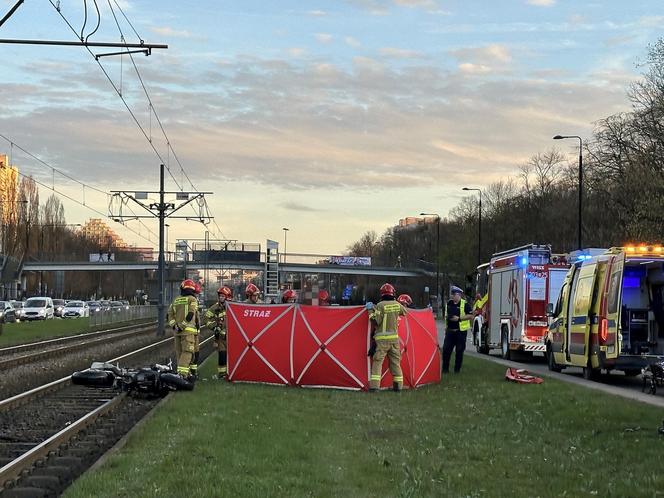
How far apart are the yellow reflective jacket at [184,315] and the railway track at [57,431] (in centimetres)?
139

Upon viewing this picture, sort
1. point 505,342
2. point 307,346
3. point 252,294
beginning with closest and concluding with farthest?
point 307,346, point 252,294, point 505,342

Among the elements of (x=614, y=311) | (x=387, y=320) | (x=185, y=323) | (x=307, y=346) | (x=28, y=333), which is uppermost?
(x=614, y=311)

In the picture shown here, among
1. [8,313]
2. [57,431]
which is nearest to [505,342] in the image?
[57,431]

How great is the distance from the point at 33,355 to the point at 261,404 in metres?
15.3

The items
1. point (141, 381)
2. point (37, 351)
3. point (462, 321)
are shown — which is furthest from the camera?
point (37, 351)

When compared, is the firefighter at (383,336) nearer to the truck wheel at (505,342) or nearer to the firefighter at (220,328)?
the firefighter at (220,328)

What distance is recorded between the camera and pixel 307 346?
16547 mm

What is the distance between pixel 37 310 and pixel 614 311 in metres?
52.2

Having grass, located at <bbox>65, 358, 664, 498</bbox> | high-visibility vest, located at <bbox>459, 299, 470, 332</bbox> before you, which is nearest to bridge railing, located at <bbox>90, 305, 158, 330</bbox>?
high-visibility vest, located at <bbox>459, 299, 470, 332</bbox>

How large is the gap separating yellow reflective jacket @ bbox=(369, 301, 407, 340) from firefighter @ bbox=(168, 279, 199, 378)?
3143 millimetres

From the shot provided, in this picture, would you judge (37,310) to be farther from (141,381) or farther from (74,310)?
(141,381)

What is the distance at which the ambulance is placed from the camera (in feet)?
59.1

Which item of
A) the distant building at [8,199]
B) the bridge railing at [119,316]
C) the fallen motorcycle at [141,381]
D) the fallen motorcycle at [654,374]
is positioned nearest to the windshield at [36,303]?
the bridge railing at [119,316]

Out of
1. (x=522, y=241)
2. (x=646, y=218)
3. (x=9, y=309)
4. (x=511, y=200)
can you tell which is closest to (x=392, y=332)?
(x=646, y=218)
